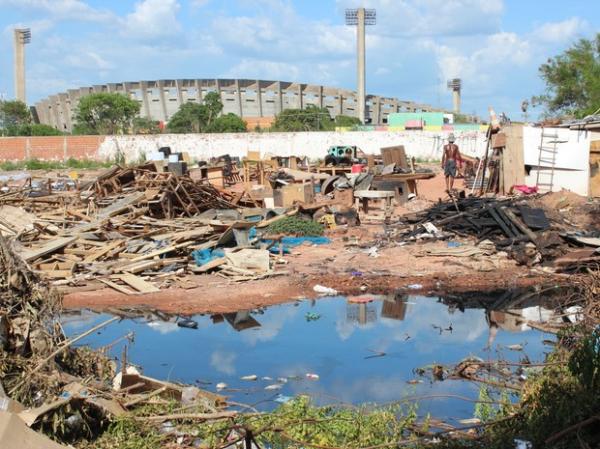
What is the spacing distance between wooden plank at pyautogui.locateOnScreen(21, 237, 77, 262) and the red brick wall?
2884 cm

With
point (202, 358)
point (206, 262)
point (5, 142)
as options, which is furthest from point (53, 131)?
point (202, 358)

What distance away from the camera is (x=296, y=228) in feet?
56.9

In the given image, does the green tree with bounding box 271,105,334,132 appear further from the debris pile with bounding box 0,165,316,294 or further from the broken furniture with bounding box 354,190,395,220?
the debris pile with bounding box 0,165,316,294

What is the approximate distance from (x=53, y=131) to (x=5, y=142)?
2211 cm

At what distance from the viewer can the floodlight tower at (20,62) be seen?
77.0 metres

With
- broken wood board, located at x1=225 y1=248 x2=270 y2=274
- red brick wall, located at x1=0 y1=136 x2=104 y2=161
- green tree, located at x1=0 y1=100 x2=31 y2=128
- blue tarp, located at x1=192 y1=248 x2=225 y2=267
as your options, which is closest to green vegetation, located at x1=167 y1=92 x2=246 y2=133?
green tree, located at x1=0 y1=100 x2=31 y2=128

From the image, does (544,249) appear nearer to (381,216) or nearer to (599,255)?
(599,255)

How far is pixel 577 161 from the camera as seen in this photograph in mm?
22688

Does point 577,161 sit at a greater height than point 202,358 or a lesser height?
greater

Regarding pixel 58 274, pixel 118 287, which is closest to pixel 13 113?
pixel 58 274

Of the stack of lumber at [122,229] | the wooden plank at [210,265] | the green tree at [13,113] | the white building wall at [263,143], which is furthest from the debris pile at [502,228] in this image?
the green tree at [13,113]

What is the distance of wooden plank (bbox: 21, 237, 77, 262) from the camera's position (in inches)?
540

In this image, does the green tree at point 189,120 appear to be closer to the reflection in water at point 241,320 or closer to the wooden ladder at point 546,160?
the wooden ladder at point 546,160

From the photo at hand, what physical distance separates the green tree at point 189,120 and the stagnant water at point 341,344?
2265 inches
